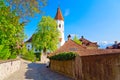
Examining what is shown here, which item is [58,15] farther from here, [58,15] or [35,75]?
A: [35,75]

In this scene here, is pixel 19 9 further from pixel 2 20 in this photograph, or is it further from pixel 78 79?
pixel 78 79

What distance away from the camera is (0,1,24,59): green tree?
2298cm

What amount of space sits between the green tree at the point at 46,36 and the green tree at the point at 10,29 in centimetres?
3799

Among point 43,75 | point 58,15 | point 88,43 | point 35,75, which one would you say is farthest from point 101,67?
point 58,15

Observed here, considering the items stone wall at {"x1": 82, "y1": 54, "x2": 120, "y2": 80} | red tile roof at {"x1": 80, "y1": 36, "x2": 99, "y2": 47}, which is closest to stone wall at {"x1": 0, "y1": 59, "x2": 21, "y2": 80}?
stone wall at {"x1": 82, "y1": 54, "x2": 120, "y2": 80}

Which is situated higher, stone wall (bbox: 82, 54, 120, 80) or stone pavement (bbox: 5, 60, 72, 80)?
stone wall (bbox: 82, 54, 120, 80)

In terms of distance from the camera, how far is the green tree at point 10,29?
23.0 meters

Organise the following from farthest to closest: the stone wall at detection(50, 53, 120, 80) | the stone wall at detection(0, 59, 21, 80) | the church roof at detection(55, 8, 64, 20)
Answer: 1. the church roof at detection(55, 8, 64, 20)
2. the stone wall at detection(0, 59, 21, 80)
3. the stone wall at detection(50, 53, 120, 80)

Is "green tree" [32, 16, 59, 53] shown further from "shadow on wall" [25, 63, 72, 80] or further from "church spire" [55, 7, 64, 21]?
"shadow on wall" [25, 63, 72, 80]

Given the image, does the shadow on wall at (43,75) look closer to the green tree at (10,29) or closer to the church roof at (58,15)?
the green tree at (10,29)

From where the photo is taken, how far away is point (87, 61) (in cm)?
1616

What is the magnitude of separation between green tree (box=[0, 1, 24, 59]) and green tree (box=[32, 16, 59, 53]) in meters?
38.0

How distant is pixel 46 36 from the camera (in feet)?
214

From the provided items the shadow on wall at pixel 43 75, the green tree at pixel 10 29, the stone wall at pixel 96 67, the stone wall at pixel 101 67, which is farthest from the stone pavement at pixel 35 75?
the stone wall at pixel 101 67
